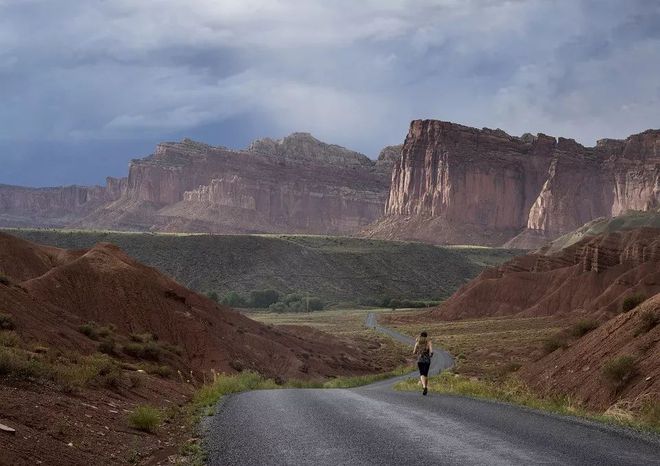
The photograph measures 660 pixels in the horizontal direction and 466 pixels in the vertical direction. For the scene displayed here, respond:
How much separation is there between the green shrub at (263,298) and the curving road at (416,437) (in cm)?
11130

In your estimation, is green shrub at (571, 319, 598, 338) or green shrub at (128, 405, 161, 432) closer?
green shrub at (128, 405, 161, 432)

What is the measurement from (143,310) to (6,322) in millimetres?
19689

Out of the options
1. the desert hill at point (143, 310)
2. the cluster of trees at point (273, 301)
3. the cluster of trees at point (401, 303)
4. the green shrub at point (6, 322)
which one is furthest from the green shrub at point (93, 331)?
the cluster of trees at point (401, 303)

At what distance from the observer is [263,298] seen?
5212 inches

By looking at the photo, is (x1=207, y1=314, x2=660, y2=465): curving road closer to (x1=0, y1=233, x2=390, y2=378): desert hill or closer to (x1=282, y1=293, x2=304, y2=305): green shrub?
(x1=0, y1=233, x2=390, y2=378): desert hill

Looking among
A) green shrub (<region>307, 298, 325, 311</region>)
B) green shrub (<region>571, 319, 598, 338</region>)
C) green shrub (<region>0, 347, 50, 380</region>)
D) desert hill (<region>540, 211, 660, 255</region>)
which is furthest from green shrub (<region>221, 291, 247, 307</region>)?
green shrub (<region>0, 347, 50, 380</region>)

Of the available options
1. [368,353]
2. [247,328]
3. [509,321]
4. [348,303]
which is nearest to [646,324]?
[247,328]

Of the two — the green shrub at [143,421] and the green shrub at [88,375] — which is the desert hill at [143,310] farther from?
the green shrub at [143,421]

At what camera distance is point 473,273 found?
6865 inches

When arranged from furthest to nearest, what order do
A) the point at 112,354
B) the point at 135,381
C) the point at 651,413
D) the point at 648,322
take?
the point at 112,354 < the point at 648,322 < the point at 135,381 < the point at 651,413

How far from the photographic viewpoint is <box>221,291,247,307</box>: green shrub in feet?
407

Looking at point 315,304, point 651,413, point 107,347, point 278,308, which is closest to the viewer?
point 651,413

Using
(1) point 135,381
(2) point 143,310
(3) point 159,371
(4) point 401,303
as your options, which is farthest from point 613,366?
(4) point 401,303

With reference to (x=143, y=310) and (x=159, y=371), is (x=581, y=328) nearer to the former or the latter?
(x=159, y=371)
